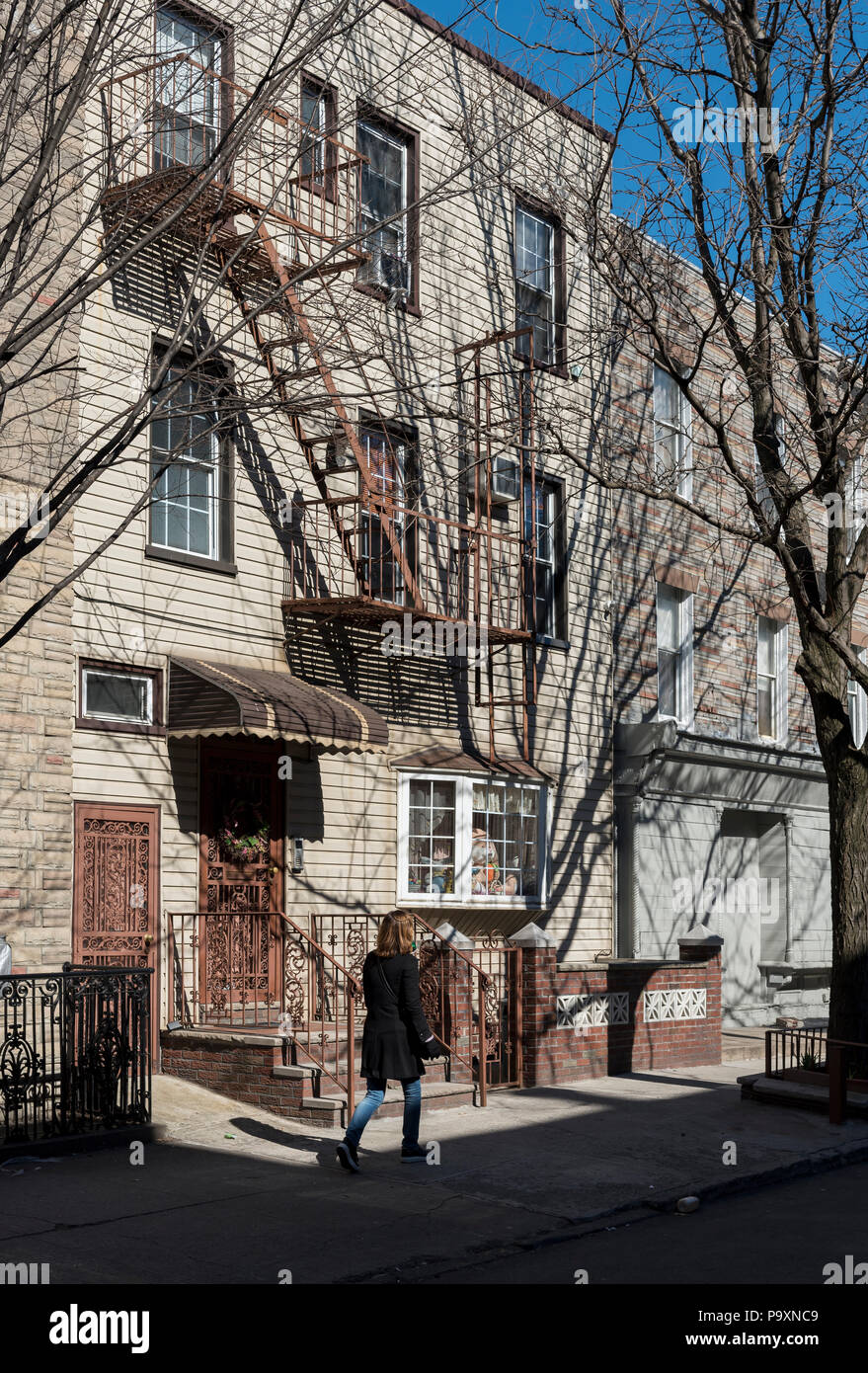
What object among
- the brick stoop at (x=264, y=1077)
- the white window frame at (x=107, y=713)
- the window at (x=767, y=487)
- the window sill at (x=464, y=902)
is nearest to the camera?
the brick stoop at (x=264, y=1077)

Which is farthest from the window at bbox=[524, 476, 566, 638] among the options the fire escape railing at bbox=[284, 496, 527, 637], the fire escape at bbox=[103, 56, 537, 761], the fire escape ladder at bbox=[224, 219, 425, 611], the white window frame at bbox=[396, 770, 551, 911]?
the fire escape ladder at bbox=[224, 219, 425, 611]

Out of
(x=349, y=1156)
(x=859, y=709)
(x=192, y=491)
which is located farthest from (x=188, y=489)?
(x=859, y=709)

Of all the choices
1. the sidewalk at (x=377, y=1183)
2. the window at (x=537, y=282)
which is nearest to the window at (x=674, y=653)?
the window at (x=537, y=282)

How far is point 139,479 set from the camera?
43.0ft

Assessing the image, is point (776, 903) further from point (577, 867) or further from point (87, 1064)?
point (87, 1064)

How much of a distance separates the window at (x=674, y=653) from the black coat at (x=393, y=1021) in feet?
35.2

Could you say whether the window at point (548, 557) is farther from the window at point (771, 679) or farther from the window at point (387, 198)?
the window at point (771, 679)

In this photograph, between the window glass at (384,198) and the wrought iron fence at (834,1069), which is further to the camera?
the window glass at (384,198)

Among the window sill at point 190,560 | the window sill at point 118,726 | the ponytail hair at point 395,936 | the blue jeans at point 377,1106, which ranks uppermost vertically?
the window sill at point 190,560

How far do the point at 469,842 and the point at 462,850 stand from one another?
0.14 metres

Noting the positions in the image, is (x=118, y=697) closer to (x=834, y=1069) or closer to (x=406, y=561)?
(x=406, y=561)

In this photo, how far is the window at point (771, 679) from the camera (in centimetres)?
2302

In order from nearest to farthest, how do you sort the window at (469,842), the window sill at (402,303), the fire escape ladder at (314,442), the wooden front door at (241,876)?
the wooden front door at (241,876) < the fire escape ladder at (314,442) < the window sill at (402,303) < the window at (469,842)
